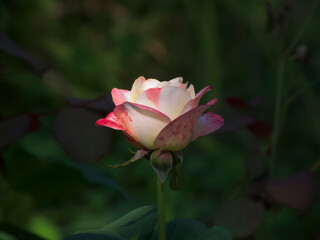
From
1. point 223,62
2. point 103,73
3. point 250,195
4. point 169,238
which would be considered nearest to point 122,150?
point 103,73

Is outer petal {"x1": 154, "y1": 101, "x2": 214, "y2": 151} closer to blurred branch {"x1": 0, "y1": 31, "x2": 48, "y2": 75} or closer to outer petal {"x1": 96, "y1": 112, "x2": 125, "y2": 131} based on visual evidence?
outer petal {"x1": 96, "y1": 112, "x2": 125, "y2": 131}

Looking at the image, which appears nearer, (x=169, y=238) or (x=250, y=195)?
(x=169, y=238)

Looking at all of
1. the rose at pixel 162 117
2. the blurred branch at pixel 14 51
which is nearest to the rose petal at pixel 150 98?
the rose at pixel 162 117

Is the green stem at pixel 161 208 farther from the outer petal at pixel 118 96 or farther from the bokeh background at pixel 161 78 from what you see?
the bokeh background at pixel 161 78

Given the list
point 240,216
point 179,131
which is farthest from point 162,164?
point 240,216

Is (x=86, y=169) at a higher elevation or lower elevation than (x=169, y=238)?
lower

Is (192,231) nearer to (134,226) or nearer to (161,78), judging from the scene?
(134,226)

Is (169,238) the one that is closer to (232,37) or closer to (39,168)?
(39,168)
